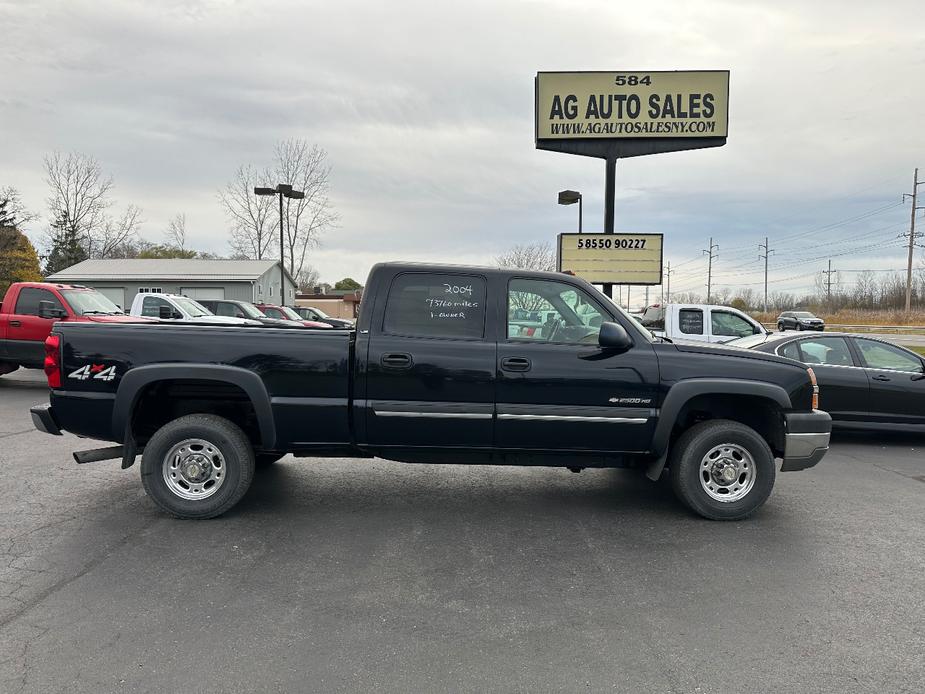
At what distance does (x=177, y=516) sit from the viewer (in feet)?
14.9

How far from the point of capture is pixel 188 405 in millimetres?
4934

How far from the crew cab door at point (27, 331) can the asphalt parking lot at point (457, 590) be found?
22.1ft

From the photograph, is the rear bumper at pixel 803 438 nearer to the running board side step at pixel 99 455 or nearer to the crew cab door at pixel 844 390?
the crew cab door at pixel 844 390

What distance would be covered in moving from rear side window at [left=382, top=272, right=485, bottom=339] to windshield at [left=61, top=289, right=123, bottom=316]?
9239mm

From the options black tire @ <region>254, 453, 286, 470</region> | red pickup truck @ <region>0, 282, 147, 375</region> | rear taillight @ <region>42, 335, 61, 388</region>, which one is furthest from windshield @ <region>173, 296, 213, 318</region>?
rear taillight @ <region>42, 335, 61, 388</region>

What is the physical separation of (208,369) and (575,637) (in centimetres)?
311

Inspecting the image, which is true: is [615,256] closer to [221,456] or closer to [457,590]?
[221,456]

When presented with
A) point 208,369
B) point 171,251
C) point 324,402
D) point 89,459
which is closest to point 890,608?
point 324,402

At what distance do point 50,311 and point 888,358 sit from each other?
12964mm

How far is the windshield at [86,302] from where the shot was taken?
11.2m

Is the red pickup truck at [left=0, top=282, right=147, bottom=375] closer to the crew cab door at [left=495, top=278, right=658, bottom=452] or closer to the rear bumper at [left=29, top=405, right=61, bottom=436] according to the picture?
the rear bumper at [left=29, top=405, right=61, bottom=436]

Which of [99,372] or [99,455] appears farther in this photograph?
[99,455]

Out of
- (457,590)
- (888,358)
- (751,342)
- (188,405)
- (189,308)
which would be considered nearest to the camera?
(457,590)

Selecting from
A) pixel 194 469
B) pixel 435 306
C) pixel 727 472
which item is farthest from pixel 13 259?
pixel 727 472
